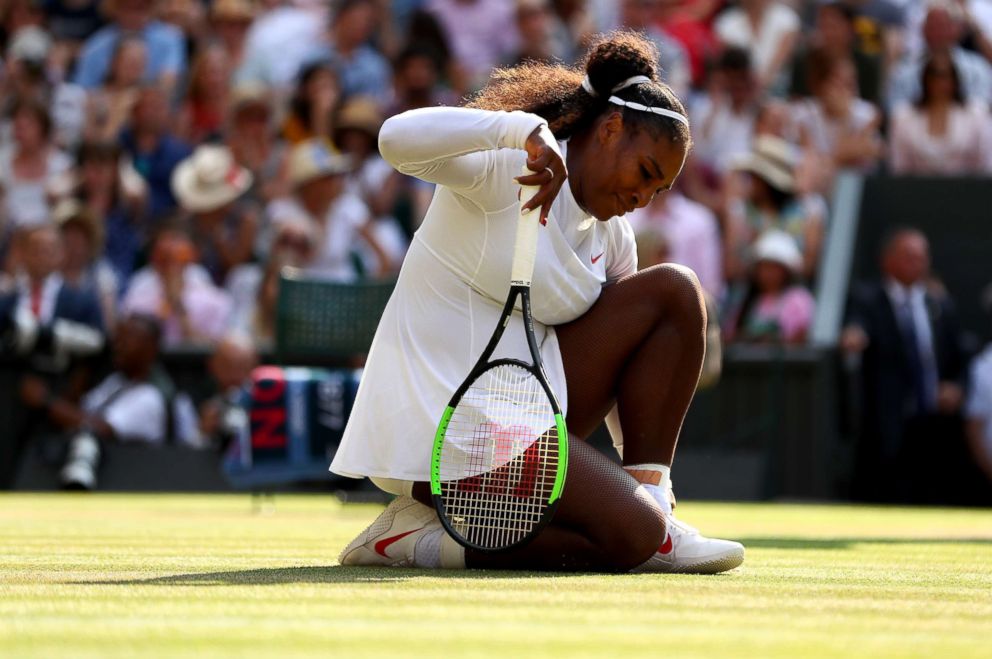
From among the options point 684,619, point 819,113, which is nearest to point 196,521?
point 684,619

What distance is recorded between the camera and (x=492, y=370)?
4246mm

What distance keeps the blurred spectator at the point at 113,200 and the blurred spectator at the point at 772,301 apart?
407 centimetres

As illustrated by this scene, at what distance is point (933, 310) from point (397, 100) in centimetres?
397

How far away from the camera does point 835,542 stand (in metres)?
6.20

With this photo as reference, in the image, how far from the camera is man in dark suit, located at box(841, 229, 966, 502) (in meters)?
11.2

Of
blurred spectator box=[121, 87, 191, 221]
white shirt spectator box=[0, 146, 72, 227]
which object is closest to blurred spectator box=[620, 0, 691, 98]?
blurred spectator box=[121, 87, 191, 221]

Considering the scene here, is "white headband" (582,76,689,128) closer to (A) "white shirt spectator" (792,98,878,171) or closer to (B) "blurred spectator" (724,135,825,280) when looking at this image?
(B) "blurred spectator" (724,135,825,280)

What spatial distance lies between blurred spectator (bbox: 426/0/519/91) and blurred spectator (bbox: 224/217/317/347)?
2666mm

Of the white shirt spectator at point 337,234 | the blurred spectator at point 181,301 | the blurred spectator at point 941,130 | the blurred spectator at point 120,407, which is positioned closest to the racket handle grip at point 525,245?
the blurred spectator at point 120,407

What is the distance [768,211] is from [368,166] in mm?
2789

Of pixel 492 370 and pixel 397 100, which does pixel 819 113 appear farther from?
pixel 492 370

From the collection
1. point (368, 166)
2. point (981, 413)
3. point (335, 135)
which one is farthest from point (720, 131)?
point (981, 413)

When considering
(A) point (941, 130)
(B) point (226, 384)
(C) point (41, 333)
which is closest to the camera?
(B) point (226, 384)

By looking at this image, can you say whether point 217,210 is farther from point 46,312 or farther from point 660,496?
point 660,496
